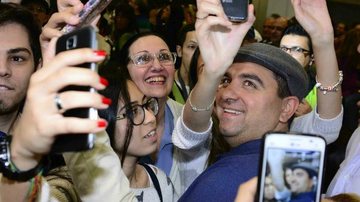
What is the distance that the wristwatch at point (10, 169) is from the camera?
0.86 m

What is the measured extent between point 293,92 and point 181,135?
18.3 inches

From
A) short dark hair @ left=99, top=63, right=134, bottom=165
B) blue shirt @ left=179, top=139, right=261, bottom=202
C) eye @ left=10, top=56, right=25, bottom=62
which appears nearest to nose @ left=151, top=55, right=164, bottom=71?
short dark hair @ left=99, top=63, right=134, bottom=165

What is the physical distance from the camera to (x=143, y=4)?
296 inches

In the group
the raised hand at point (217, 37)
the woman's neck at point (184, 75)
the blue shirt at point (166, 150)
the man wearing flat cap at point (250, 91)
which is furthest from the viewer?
the woman's neck at point (184, 75)

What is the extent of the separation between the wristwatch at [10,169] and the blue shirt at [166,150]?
4.53 ft

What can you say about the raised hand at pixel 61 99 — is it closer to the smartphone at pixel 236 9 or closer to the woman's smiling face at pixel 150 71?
the smartphone at pixel 236 9

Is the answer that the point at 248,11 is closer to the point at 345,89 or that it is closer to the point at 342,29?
the point at 345,89

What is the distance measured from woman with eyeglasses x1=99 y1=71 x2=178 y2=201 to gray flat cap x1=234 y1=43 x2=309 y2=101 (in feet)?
1.42

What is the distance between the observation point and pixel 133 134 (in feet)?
6.08

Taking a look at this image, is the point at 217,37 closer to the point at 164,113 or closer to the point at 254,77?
the point at 254,77

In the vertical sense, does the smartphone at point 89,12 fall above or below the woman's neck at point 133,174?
above

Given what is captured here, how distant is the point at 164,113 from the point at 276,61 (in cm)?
98

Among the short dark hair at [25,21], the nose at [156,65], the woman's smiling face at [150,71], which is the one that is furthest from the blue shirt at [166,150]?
the short dark hair at [25,21]

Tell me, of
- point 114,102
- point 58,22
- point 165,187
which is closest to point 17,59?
point 114,102
